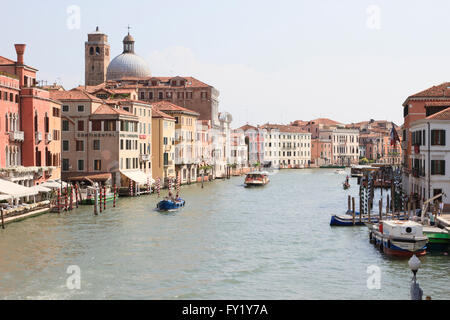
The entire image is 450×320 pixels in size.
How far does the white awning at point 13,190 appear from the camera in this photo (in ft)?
94.4

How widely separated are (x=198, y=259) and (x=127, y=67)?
2560 inches

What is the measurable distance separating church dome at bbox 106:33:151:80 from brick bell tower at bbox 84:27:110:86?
21.8ft

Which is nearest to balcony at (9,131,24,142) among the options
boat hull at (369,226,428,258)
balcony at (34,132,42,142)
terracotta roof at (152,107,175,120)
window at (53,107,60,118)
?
balcony at (34,132,42,142)

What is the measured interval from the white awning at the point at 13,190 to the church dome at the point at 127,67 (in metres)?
53.5

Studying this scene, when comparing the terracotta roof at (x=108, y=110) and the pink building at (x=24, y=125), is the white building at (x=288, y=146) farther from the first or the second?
the pink building at (x=24, y=125)

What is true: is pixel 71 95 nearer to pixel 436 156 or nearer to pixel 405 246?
pixel 436 156

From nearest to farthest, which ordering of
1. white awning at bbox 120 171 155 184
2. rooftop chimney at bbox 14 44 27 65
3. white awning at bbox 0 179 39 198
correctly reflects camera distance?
white awning at bbox 0 179 39 198 → rooftop chimney at bbox 14 44 27 65 → white awning at bbox 120 171 155 184

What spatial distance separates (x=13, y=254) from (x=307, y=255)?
9658 millimetres

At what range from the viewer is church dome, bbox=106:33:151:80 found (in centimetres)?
8338

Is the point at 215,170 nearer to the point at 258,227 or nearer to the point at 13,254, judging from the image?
the point at 258,227

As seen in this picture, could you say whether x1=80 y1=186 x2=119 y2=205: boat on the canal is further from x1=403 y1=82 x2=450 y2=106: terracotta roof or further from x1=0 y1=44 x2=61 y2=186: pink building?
x1=403 y1=82 x2=450 y2=106: terracotta roof

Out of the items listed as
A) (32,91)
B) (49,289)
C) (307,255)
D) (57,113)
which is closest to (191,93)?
(57,113)

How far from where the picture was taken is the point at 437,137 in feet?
99.9

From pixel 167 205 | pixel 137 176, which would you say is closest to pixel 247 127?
pixel 137 176
